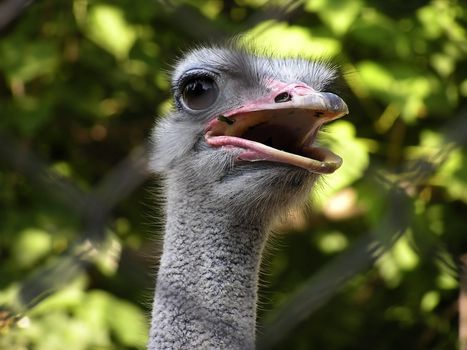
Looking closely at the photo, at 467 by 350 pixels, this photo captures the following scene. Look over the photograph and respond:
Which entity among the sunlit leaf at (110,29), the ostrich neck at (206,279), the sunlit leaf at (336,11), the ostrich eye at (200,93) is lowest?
the ostrich neck at (206,279)

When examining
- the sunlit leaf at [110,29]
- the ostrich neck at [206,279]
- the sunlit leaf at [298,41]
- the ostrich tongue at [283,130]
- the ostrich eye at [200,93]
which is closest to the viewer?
the ostrich tongue at [283,130]

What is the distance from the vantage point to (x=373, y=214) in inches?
96.6

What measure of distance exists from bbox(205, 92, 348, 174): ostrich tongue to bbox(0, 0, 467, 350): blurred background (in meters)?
0.52

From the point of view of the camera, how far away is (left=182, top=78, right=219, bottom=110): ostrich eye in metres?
1.66

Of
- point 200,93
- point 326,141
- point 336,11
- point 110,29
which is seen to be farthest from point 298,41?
point 200,93

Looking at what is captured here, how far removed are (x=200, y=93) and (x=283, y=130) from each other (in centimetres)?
21

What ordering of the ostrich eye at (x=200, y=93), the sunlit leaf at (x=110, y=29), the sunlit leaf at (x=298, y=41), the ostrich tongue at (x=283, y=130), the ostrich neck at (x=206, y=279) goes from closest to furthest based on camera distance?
the ostrich tongue at (x=283, y=130) < the ostrich neck at (x=206, y=279) < the ostrich eye at (x=200, y=93) < the sunlit leaf at (x=298, y=41) < the sunlit leaf at (x=110, y=29)

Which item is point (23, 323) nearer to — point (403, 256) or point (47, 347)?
point (47, 347)

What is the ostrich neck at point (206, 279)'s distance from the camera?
154cm

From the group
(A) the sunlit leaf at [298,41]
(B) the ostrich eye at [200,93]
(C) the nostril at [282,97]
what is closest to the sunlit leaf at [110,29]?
(A) the sunlit leaf at [298,41]

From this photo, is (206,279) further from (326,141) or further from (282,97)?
(326,141)

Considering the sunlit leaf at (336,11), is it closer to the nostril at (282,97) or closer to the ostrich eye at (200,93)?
the ostrich eye at (200,93)

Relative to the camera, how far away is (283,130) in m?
1.54

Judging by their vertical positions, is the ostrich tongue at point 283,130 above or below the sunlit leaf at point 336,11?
below
